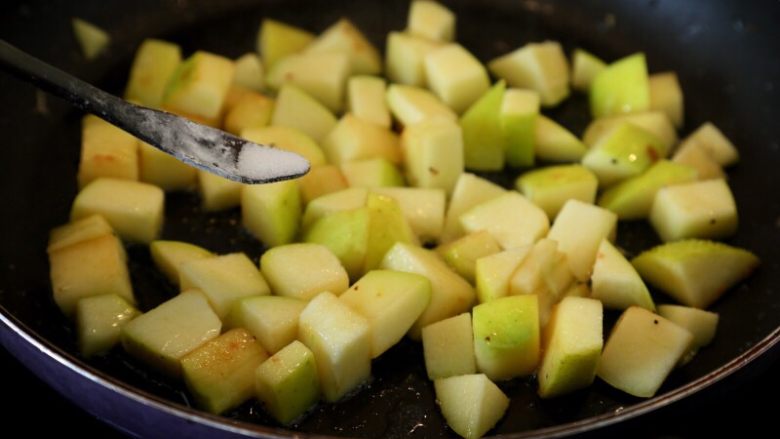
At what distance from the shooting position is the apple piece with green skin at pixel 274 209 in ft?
4.51

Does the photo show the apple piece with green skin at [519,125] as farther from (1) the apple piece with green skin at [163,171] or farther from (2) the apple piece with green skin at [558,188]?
(1) the apple piece with green skin at [163,171]

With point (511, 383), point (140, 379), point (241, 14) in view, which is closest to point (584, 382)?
point (511, 383)

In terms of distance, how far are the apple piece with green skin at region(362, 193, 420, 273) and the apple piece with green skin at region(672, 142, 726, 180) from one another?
0.57 meters

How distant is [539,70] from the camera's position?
171 cm

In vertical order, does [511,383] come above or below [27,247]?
below

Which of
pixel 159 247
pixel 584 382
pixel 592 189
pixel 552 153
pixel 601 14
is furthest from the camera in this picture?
pixel 601 14

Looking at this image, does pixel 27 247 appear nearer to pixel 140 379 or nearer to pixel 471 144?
pixel 140 379

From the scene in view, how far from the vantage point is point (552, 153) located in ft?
5.26

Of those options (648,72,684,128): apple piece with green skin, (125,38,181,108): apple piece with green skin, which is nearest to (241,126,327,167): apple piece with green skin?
(125,38,181,108): apple piece with green skin

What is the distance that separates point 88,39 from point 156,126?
67 centimetres

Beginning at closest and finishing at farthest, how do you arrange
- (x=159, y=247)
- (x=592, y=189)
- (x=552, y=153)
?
(x=159, y=247)
(x=592, y=189)
(x=552, y=153)

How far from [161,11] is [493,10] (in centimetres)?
77

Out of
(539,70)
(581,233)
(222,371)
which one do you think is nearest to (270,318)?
(222,371)

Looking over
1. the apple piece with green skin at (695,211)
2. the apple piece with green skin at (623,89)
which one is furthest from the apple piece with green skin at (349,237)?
the apple piece with green skin at (623,89)
